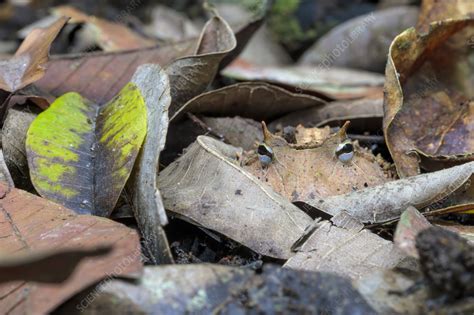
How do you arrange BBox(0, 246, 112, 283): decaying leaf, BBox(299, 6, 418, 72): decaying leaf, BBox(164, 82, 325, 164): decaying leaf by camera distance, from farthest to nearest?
BBox(299, 6, 418, 72): decaying leaf < BBox(164, 82, 325, 164): decaying leaf < BBox(0, 246, 112, 283): decaying leaf

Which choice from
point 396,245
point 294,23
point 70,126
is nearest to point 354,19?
point 294,23

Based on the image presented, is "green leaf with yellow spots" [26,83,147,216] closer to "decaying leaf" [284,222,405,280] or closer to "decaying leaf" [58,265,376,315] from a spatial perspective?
"decaying leaf" [58,265,376,315]

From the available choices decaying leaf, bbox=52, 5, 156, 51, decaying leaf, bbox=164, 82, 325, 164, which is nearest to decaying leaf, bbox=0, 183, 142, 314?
decaying leaf, bbox=164, 82, 325, 164

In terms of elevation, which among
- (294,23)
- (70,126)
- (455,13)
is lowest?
(294,23)

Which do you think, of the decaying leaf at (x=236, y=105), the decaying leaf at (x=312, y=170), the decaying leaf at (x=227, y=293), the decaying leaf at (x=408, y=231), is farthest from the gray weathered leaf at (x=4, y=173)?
the decaying leaf at (x=408, y=231)

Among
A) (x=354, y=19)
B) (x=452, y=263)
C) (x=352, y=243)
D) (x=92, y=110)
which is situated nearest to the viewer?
(x=452, y=263)

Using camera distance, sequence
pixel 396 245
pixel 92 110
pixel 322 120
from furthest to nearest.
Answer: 1. pixel 322 120
2. pixel 92 110
3. pixel 396 245

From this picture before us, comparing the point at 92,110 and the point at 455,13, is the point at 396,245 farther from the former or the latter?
the point at 455,13
